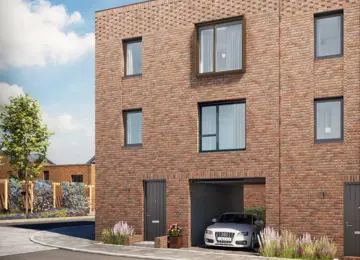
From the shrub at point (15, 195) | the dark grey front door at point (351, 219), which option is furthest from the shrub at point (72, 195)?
the dark grey front door at point (351, 219)

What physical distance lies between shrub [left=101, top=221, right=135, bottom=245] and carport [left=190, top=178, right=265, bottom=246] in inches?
104

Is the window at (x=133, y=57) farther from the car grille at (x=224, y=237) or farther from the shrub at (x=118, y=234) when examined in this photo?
the car grille at (x=224, y=237)

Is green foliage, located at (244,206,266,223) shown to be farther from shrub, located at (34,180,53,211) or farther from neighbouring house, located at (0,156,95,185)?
neighbouring house, located at (0,156,95,185)

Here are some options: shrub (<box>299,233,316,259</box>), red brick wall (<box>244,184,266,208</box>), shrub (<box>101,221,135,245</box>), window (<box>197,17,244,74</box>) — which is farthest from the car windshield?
red brick wall (<box>244,184,266,208</box>)

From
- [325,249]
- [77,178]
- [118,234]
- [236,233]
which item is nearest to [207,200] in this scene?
[236,233]

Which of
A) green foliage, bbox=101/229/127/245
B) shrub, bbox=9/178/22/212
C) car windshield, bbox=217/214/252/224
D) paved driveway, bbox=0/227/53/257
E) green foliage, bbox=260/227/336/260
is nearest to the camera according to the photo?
green foliage, bbox=260/227/336/260

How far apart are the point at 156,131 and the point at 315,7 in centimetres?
785

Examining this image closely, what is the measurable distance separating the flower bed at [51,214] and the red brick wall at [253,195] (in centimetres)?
1419

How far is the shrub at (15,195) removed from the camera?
3850 cm

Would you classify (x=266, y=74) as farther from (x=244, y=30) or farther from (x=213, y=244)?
(x=213, y=244)

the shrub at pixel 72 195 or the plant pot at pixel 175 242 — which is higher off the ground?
the plant pot at pixel 175 242

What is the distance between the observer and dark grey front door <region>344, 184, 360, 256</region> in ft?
56.9

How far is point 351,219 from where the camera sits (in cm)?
1748

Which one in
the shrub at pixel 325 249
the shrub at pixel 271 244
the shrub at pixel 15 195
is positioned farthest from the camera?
the shrub at pixel 15 195
